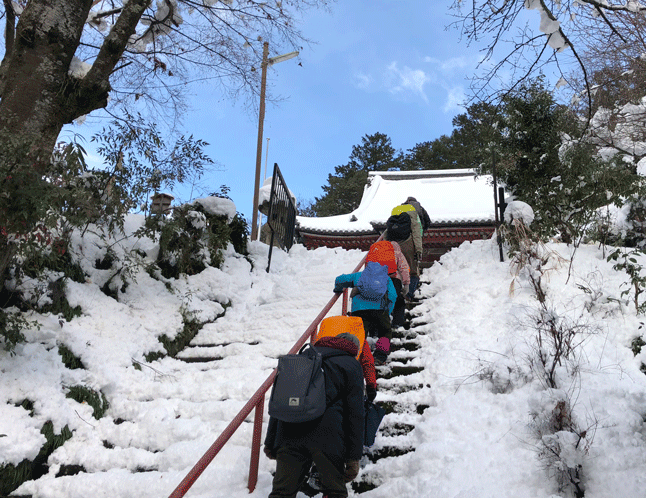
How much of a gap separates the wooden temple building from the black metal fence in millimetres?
2497

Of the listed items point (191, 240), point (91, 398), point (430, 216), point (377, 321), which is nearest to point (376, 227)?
point (430, 216)

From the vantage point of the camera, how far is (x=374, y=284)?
4957mm

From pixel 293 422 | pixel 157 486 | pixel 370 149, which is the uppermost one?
pixel 370 149

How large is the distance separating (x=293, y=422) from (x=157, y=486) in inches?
64.8

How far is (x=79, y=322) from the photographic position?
216 inches

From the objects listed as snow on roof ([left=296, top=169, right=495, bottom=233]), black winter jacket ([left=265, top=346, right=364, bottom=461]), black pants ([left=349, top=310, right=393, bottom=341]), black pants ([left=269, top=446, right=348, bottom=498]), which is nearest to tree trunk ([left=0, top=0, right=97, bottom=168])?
black pants ([left=349, top=310, right=393, bottom=341])

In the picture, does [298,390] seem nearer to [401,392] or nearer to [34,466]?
[401,392]

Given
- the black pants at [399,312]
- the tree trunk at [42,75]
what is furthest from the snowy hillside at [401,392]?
the tree trunk at [42,75]

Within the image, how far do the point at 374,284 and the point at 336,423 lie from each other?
7.80 ft

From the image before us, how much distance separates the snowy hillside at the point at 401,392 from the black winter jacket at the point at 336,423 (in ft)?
2.61

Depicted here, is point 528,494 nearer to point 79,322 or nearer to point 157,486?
point 157,486

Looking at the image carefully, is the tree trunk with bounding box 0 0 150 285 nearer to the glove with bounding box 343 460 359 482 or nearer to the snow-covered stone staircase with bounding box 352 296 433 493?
the glove with bounding box 343 460 359 482

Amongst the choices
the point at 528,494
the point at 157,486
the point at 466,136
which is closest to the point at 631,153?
the point at 528,494

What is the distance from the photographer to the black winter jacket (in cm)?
267
